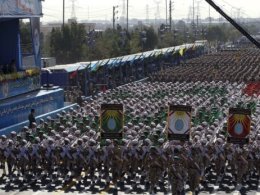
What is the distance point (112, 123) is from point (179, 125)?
1851mm

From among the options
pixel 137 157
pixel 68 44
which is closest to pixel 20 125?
pixel 137 157

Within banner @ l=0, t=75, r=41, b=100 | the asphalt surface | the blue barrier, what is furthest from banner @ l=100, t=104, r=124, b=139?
banner @ l=0, t=75, r=41, b=100

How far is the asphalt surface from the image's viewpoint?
18.7 metres

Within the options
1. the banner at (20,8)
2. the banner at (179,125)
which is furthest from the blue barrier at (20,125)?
the banner at (179,125)

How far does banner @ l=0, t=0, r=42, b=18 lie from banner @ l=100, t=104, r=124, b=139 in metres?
12.0

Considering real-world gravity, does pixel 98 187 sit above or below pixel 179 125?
below

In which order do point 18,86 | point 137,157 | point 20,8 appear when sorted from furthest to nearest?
point 18,86 → point 20,8 → point 137,157

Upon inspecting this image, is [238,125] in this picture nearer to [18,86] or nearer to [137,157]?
[137,157]

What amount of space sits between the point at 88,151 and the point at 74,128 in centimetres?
320

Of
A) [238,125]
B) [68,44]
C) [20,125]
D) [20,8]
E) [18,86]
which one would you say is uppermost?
[20,8]

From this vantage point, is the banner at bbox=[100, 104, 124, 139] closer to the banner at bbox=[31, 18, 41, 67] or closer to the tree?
the banner at bbox=[31, 18, 41, 67]

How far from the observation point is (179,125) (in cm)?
1811

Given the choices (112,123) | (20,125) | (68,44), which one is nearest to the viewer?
(112,123)

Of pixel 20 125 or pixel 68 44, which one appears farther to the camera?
pixel 68 44
